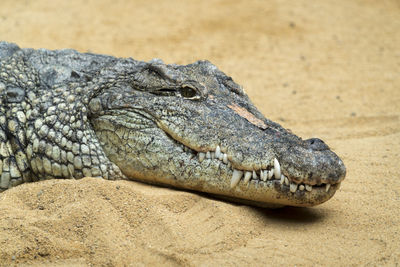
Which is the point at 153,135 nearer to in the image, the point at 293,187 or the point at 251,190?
the point at 251,190

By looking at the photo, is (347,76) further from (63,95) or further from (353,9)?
(63,95)

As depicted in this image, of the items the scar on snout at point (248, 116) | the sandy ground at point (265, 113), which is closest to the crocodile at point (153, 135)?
the scar on snout at point (248, 116)

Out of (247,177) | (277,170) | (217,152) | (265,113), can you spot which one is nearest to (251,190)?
(247,177)

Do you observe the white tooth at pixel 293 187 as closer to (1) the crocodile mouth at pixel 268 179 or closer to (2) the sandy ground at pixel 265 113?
(1) the crocodile mouth at pixel 268 179

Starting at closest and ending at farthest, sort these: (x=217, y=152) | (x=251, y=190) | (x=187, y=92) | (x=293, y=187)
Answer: (x=293, y=187)
(x=251, y=190)
(x=217, y=152)
(x=187, y=92)

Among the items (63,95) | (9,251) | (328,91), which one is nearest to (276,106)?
(328,91)

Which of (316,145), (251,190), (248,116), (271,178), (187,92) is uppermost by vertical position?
(187,92)

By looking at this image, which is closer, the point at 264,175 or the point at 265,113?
the point at 264,175
